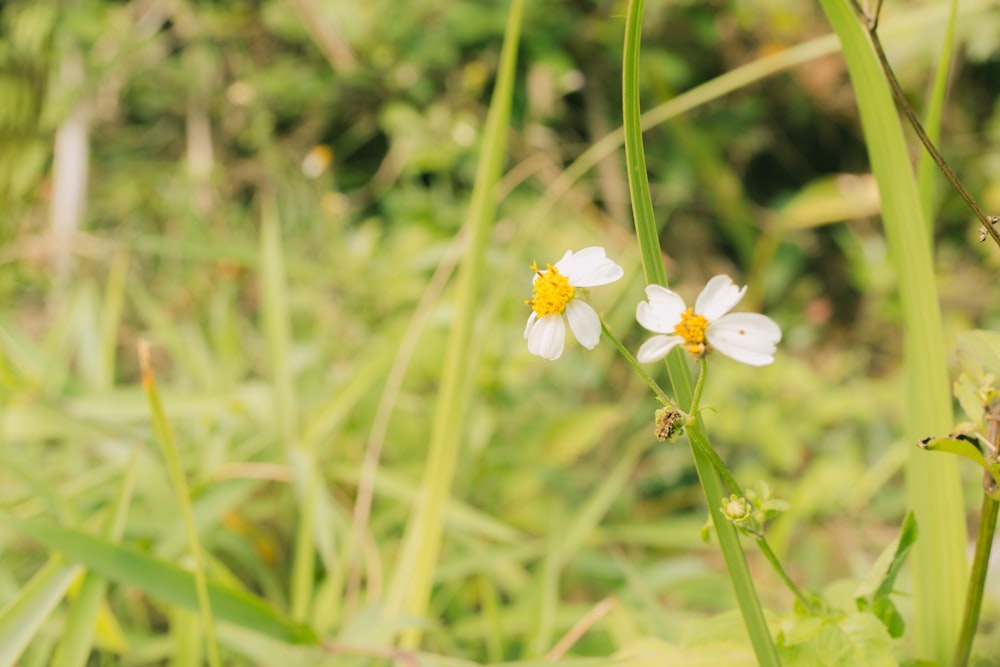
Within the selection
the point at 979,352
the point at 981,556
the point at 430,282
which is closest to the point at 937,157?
the point at 979,352

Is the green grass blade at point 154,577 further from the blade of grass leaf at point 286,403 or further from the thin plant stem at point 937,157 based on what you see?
the thin plant stem at point 937,157

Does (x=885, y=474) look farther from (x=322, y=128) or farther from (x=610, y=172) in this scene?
(x=322, y=128)

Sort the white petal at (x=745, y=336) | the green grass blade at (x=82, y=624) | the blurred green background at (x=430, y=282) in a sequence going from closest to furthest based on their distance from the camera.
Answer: the white petal at (x=745, y=336) → the green grass blade at (x=82, y=624) → the blurred green background at (x=430, y=282)

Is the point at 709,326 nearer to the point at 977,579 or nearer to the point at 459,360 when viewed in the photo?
the point at 977,579

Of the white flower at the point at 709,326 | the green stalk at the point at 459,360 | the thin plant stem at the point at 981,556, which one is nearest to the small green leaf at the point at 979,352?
the thin plant stem at the point at 981,556

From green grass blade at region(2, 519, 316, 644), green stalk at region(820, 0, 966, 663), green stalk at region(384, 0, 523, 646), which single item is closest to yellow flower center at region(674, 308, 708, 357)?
green stalk at region(820, 0, 966, 663)

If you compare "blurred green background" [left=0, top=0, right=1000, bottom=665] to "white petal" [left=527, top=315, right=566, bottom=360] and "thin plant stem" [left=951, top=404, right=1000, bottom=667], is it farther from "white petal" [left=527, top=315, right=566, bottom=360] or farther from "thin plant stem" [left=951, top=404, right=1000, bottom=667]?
"white petal" [left=527, top=315, right=566, bottom=360]
